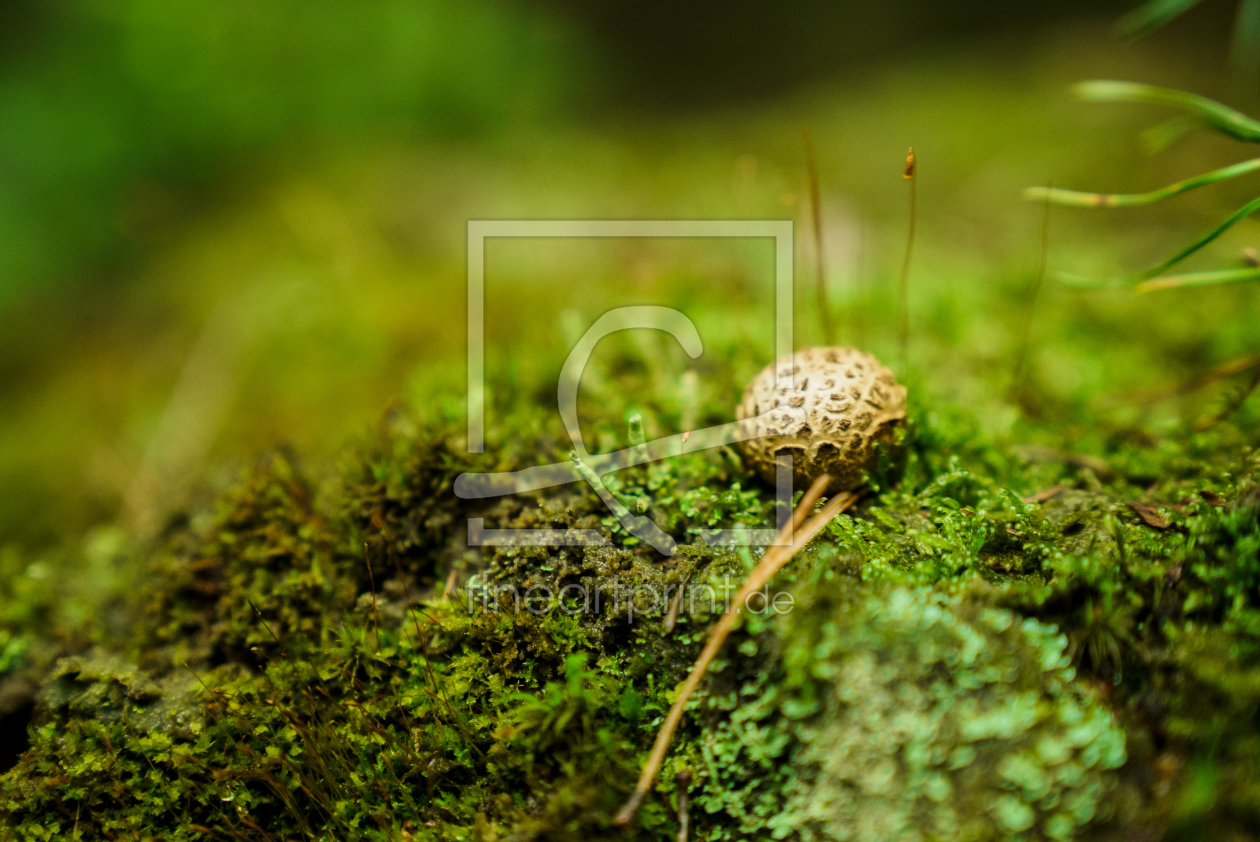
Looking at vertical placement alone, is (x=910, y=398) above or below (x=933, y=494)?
above

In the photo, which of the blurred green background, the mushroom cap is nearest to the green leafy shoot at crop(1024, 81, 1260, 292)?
the blurred green background

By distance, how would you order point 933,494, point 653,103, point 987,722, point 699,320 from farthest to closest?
point 653,103
point 699,320
point 933,494
point 987,722

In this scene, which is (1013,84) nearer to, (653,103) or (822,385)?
(653,103)

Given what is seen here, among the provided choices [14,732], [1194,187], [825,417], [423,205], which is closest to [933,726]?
[825,417]

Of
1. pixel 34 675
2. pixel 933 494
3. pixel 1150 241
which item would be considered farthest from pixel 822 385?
pixel 1150 241

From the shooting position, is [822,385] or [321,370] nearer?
[822,385]

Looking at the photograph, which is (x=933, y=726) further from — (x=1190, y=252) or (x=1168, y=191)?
(x=1168, y=191)
